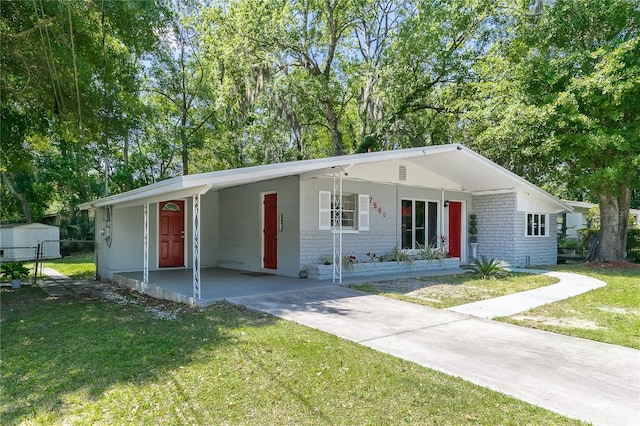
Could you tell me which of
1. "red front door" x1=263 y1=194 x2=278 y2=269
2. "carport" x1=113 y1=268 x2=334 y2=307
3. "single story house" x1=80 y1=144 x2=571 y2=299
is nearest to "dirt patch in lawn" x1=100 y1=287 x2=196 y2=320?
"carport" x1=113 y1=268 x2=334 y2=307

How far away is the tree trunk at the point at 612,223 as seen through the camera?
1406cm

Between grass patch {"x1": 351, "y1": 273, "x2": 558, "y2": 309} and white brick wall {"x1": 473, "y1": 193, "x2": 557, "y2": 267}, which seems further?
white brick wall {"x1": 473, "y1": 193, "x2": 557, "y2": 267}

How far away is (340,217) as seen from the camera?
904cm

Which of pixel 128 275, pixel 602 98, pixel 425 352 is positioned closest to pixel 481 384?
pixel 425 352

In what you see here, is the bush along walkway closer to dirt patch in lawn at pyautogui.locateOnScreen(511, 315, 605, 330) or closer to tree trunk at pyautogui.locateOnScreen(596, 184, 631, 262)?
dirt patch in lawn at pyautogui.locateOnScreen(511, 315, 605, 330)

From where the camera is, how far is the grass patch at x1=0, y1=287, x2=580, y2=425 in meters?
3.07

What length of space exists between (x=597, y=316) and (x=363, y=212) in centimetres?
600

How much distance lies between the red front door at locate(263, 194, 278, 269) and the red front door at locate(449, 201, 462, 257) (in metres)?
6.32

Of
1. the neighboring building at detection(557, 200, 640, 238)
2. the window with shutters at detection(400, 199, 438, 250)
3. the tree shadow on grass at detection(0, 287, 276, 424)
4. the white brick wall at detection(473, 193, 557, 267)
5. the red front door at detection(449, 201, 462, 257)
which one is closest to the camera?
the tree shadow on grass at detection(0, 287, 276, 424)

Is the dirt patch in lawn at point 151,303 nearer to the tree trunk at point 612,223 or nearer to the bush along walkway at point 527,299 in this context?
the bush along walkway at point 527,299

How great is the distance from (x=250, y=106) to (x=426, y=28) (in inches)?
291

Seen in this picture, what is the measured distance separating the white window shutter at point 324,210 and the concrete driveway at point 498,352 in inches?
137

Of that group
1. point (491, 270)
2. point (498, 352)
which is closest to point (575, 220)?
point (491, 270)

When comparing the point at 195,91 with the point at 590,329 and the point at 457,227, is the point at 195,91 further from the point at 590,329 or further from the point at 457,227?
the point at 590,329
